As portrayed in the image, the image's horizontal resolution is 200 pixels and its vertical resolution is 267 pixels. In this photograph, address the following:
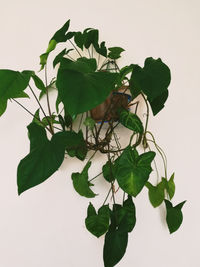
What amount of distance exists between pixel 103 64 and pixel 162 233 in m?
0.88

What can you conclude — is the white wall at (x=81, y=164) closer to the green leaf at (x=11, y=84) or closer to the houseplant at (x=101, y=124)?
the houseplant at (x=101, y=124)

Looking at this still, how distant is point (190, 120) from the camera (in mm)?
1248

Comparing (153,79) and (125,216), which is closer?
(153,79)

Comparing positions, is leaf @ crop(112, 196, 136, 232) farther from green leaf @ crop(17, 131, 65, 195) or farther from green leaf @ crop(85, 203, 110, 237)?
green leaf @ crop(17, 131, 65, 195)

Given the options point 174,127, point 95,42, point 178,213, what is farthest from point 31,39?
point 178,213

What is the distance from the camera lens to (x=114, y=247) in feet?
2.85

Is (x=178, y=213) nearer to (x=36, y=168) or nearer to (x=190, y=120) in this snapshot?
(x=190, y=120)

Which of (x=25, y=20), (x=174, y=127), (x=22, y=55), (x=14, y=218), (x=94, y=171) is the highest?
(x=25, y=20)

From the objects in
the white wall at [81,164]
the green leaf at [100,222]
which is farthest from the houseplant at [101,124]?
the white wall at [81,164]

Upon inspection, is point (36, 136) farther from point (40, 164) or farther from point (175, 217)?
point (175, 217)

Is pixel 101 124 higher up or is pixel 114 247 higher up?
pixel 101 124

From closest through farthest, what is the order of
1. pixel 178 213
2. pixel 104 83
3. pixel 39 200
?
pixel 104 83, pixel 178 213, pixel 39 200

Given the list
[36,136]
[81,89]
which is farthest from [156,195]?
[81,89]

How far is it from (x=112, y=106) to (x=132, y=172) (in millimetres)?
324
